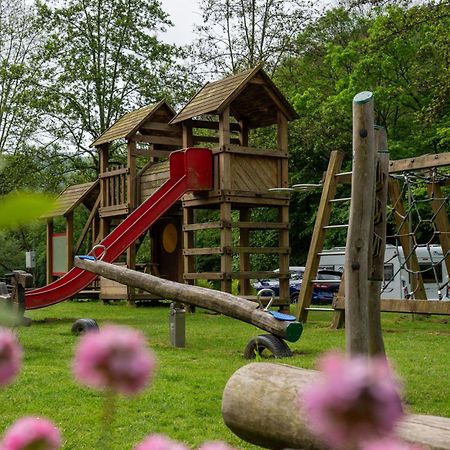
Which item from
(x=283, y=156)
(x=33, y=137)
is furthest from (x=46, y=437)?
(x=33, y=137)

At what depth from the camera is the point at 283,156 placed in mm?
16516

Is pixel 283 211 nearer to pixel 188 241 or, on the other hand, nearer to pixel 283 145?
pixel 283 145

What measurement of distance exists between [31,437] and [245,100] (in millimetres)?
16942

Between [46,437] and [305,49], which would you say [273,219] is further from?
[46,437]

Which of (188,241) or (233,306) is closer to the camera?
(233,306)

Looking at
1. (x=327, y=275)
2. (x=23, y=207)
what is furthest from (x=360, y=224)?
(x=327, y=275)

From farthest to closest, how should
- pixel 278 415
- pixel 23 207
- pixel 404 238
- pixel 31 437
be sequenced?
pixel 404 238 < pixel 278 415 < pixel 23 207 < pixel 31 437

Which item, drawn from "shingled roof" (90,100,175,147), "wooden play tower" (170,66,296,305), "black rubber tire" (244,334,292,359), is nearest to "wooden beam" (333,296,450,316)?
"black rubber tire" (244,334,292,359)

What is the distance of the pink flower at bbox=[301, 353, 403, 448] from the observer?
410 mm

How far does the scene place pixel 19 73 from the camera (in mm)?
30547

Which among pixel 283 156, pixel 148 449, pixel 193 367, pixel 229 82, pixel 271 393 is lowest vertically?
pixel 193 367

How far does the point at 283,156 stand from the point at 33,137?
686 inches

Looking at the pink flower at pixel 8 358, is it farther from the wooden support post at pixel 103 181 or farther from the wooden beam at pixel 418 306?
the wooden support post at pixel 103 181

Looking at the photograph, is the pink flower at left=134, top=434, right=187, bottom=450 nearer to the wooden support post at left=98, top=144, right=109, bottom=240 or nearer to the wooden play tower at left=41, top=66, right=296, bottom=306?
the wooden play tower at left=41, top=66, right=296, bottom=306
